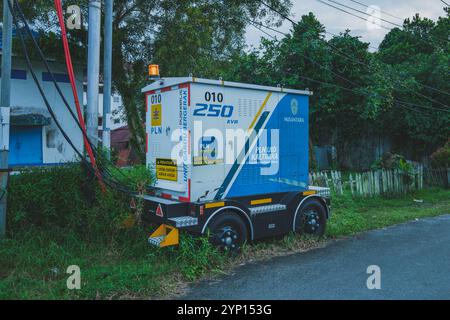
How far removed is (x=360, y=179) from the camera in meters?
13.0

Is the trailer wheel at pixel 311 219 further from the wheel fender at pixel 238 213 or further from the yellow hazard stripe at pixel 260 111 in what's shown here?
the yellow hazard stripe at pixel 260 111

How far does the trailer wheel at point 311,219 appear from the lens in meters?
7.73

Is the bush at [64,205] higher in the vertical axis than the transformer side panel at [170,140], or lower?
lower

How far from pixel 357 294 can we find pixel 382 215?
20.5ft

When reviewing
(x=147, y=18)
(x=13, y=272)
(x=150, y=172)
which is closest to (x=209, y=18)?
(x=147, y=18)

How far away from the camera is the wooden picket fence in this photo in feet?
→ 40.6

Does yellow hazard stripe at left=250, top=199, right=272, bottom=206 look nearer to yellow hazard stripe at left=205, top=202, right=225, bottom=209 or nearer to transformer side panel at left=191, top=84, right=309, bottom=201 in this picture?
transformer side panel at left=191, top=84, right=309, bottom=201

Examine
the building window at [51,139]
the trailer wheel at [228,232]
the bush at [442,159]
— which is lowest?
the trailer wheel at [228,232]

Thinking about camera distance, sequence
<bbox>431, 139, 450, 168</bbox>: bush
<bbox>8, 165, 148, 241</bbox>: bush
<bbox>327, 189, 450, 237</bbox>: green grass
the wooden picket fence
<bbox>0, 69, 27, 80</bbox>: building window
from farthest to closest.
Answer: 1. <bbox>431, 139, 450, 168</bbox>: bush
2. <bbox>0, 69, 27, 80</bbox>: building window
3. the wooden picket fence
4. <bbox>327, 189, 450, 237</bbox>: green grass
5. <bbox>8, 165, 148, 241</bbox>: bush

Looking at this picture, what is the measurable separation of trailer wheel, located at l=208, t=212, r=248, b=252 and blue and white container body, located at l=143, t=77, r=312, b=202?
1.26 ft

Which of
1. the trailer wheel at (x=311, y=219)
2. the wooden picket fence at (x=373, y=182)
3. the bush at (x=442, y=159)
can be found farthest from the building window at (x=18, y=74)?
the bush at (x=442, y=159)

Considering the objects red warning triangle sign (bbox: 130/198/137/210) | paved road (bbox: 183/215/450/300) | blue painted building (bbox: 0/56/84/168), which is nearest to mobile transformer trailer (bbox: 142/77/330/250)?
red warning triangle sign (bbox: 130/198/137/210)

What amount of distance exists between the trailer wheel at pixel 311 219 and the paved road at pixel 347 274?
43cm
